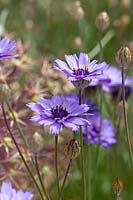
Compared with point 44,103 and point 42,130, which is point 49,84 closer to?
point 42,130

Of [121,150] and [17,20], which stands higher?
[17,20]

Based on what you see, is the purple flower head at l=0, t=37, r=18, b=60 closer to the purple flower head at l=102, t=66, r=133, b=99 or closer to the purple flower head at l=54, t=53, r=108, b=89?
the purple flower head at l=54, t=53, r=108, b=89

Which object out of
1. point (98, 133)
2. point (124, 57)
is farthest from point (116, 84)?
point (124, 57)

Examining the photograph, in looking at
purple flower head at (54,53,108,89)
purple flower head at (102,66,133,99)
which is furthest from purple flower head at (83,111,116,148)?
purple flower head at (54,53,108,89)

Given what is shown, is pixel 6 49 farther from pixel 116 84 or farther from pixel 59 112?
pixel 116 84

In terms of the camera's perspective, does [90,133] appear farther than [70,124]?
Yes

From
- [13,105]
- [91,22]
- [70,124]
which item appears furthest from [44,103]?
[91,22]
